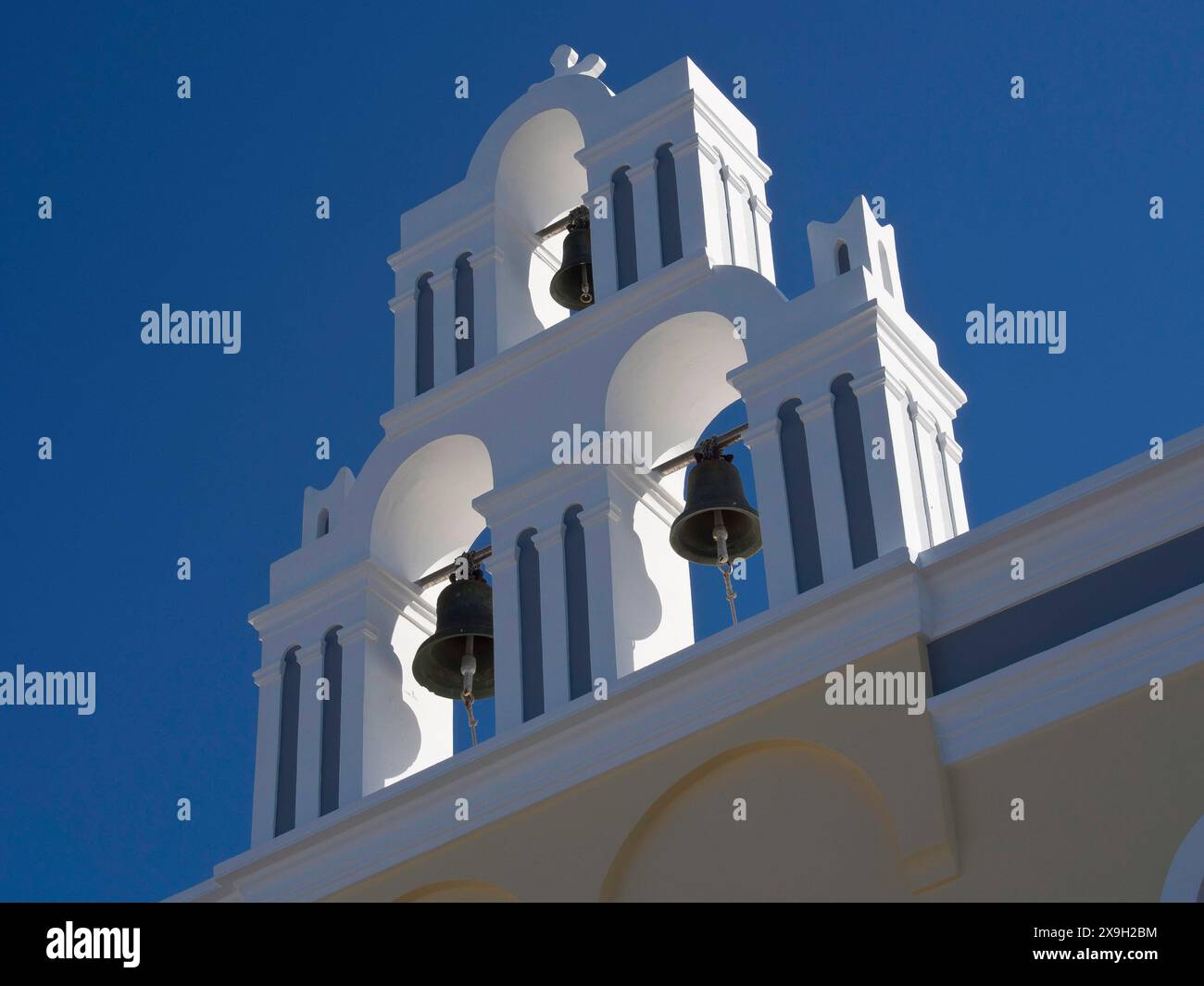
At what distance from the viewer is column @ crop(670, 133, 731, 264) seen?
13.4 meters

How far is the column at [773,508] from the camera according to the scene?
11812 mm

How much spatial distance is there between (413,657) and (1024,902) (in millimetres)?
4150

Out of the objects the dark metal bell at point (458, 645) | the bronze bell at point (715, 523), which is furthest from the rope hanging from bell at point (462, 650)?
the bronze bell at point (715, 523)

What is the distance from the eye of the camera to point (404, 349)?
14375 millimetres

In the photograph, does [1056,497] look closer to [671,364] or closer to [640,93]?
[671,364]

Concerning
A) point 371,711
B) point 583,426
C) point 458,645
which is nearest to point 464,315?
point 583,426

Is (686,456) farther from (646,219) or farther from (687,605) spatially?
(646,219)

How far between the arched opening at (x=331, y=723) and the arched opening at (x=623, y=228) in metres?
2.37

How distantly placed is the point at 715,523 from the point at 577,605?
77 cm

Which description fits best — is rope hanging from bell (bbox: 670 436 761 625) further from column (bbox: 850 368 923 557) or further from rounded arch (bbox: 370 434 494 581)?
rounded arch (bbox: 370 434 494 581)

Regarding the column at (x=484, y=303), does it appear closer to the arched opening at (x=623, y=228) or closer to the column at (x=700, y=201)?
the arched opening at (x=623, y=228)

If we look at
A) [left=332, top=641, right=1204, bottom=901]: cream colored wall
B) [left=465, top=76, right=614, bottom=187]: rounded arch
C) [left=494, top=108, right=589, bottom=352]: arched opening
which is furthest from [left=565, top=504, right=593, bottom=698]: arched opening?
[left=465, top=76, right=614, bottom=187]: rounded arch

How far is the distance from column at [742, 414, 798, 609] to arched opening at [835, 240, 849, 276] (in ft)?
2.82

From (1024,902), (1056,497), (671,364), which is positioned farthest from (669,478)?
(1024,902)
